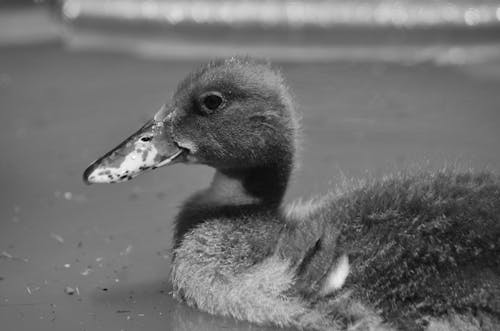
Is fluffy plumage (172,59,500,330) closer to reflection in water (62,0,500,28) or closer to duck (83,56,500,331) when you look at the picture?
duck (83,56,500,331)

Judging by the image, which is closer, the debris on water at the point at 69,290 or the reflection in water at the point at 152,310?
the reflection in water at the point at 152,310

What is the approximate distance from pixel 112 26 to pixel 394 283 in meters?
5.31

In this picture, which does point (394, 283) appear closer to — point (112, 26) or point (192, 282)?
point (192, 282)

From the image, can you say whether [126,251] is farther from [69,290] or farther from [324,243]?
[324,243]

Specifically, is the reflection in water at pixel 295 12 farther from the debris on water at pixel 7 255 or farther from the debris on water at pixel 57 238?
the debris on water at pixel 7 255

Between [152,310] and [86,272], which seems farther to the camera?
[86,272]

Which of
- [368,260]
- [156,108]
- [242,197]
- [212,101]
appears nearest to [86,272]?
[242,197]

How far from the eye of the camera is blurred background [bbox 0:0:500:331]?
4.32 m

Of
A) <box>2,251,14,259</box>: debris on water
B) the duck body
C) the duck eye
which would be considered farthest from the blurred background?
the duck eye

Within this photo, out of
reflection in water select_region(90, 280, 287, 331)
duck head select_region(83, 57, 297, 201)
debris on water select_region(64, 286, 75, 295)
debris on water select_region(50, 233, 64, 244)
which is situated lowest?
debris on water select_region(50, 233, 64, 244)

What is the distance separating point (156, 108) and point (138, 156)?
2.39m

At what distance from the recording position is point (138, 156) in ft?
13.6

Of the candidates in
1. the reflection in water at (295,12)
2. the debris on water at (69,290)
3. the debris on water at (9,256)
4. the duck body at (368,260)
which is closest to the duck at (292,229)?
the duck body at (368,260)

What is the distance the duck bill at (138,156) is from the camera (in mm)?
4098
